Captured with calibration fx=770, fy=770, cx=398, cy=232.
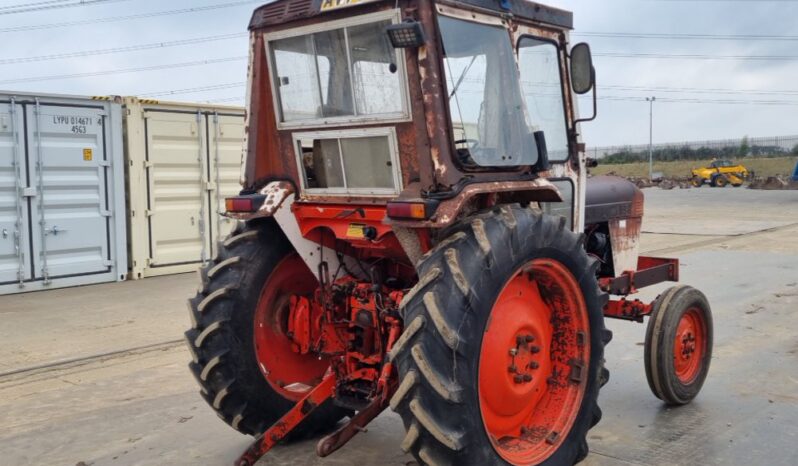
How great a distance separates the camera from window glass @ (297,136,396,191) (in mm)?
4219

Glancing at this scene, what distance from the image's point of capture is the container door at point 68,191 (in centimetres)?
1076

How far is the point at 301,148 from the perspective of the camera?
4641 millimetres

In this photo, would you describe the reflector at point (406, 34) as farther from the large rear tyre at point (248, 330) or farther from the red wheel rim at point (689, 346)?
the red wheel rim at point (689, 346)

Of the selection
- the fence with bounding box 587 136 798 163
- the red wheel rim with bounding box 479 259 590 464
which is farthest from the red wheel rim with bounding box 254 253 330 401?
the fence with bounding box 587 136 798 163

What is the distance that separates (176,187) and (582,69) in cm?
886

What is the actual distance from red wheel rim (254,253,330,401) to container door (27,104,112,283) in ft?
23.9

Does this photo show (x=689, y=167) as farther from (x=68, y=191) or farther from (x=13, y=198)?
(x=13, y=198)

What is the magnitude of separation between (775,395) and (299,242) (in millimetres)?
3922

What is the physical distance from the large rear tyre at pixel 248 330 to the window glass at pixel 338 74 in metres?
0.82

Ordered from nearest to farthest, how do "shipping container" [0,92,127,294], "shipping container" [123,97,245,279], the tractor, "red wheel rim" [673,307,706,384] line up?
"red wheel rim" [673,307,706,384] < "shipping container" [0,92,127,294] < "shipping container" [123,97,245,279] < the tractor

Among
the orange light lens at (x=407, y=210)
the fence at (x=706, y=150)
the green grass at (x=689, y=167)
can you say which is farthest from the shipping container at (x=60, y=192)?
the fence at (x=706, y=150)

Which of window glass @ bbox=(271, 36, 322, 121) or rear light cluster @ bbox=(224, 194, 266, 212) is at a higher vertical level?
window glass @ bbox=(271, 36, 322, 121)

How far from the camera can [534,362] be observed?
4195 mm

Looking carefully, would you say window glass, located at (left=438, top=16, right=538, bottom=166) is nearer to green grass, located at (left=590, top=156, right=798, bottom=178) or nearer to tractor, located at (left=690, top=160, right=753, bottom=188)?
tractor, located at (left=690, top=160, right=753, bottom=188)
